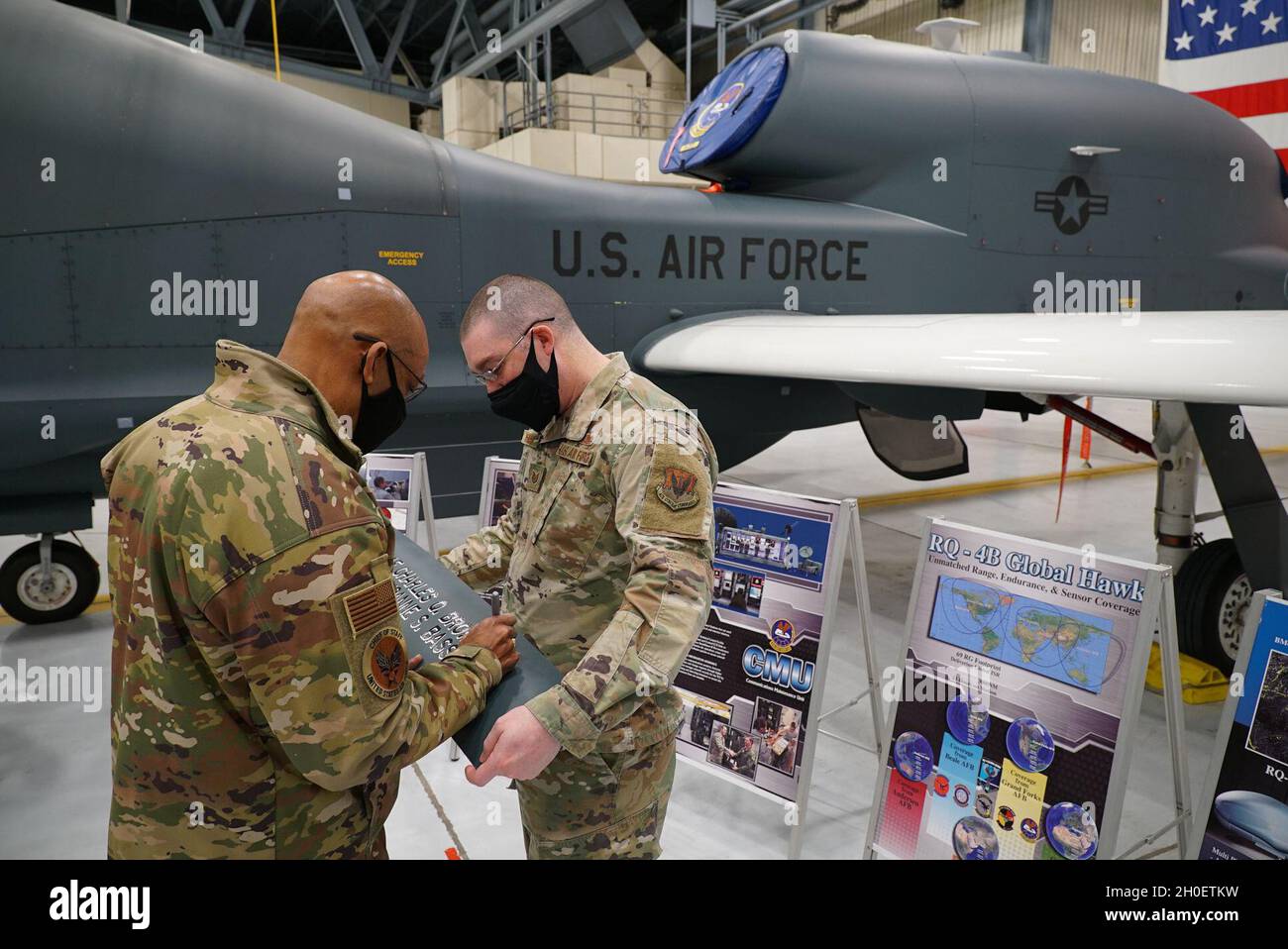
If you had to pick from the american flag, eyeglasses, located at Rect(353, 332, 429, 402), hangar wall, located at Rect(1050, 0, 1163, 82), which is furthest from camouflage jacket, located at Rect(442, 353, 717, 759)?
hangar wall, located at Rect(1050, 0, 1163, 82)

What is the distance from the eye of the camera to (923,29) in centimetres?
624

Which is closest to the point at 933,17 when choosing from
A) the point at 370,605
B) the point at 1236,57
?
the point at 1236,57

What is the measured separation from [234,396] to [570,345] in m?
0.86

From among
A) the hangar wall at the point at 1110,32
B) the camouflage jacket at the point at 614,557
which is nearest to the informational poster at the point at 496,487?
the camouflage jacket at the point at 614,557

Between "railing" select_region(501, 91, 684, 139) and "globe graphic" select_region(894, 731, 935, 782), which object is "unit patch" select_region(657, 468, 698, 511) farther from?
"railing" select_region(501, 91, 684, 139)

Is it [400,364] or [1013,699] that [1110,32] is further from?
[400,364]

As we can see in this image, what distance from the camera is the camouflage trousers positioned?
6.77 ft

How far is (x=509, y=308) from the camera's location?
2057 mm

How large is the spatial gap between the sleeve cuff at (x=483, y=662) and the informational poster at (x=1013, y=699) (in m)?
1.66

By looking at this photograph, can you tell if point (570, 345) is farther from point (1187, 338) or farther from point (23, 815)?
point (23, 815)

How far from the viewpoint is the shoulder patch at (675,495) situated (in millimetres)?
1888

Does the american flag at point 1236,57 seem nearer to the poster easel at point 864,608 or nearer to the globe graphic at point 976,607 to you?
the poster easel at point 864,608

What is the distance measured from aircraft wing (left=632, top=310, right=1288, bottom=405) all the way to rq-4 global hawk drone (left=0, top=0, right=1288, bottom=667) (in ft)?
0.04

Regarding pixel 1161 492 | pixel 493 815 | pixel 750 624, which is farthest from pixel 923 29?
pixel 493 815
